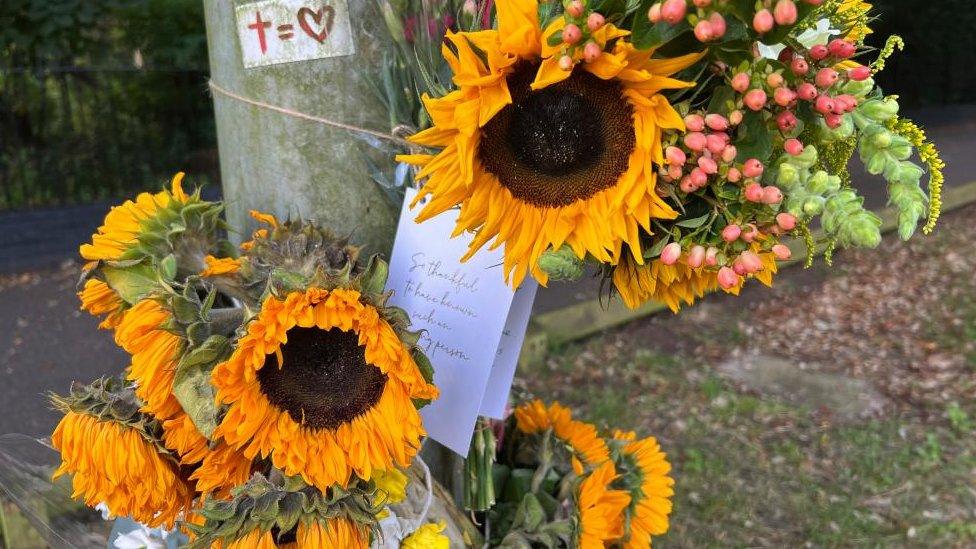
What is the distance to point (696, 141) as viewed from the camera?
0.83 meters

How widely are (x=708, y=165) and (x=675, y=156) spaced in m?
0.03

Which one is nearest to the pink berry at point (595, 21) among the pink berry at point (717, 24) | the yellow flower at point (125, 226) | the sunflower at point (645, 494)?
the pink berry at point (717, 24)

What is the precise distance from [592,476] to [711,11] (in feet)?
3.13

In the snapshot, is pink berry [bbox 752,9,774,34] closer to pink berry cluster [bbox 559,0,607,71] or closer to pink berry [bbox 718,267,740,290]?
pink berry cluster [bbox 559,0,607,71]

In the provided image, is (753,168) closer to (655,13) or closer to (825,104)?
(825,104)

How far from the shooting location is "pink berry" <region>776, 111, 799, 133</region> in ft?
2.70

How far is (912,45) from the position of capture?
13.9 meters

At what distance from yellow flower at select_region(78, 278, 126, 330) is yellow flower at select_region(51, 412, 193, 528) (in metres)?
0.15

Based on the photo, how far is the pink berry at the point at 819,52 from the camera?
812mm

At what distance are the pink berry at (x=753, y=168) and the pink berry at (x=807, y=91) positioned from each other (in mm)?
76

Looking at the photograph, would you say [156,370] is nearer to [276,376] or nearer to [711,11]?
[276,376]

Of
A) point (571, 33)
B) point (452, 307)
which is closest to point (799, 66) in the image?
point (571, 33)

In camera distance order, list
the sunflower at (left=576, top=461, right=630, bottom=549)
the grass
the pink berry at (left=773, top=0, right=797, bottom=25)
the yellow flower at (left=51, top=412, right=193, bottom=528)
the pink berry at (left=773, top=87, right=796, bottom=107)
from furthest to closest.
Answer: the grass → the sunflower at (left=576, top=461, right=630, bottom=549) → the yellow flower at (left=51, top=412, right=193, bottom=528) → the pink berry at (left=773, top=87, right=796, bottom=107) → the pink berry at (left=773, top=0, right=797, bottom=25)

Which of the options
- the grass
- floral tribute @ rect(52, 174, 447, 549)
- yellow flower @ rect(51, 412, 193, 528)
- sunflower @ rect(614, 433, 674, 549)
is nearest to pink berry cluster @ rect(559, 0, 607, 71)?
floral tribute @ rect(52, 174, 447, 549)
